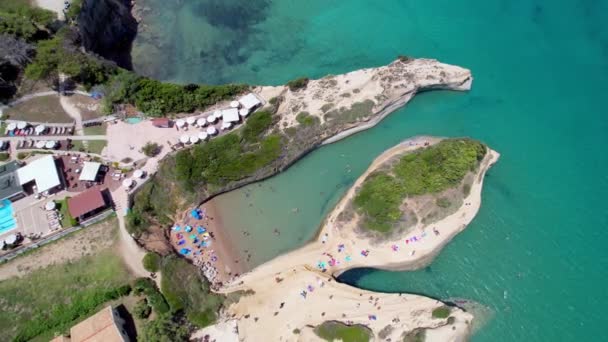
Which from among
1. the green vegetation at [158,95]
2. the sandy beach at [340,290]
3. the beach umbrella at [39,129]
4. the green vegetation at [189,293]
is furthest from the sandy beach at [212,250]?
the beach umbrella at [39,129]

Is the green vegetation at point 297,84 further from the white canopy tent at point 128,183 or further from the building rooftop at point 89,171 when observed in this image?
the building rooftop at point 89,171

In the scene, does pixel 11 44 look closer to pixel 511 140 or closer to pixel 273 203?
pixel 273 203

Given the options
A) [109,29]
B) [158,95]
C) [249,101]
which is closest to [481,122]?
[249,101]

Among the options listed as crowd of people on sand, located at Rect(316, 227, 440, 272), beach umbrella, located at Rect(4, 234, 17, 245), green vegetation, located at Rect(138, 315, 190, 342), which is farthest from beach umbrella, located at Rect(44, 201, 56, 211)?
crowd of people on sand, located at Rect(316, 227, 440, 272)

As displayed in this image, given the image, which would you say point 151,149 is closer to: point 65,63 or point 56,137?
point 56,137

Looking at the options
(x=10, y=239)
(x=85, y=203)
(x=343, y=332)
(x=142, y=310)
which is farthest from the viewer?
(x=85, y=203)

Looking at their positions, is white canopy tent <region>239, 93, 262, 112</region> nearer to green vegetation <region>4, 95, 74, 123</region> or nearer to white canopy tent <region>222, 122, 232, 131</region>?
white canopy tent <region>222, 122, 232, 131</region>
